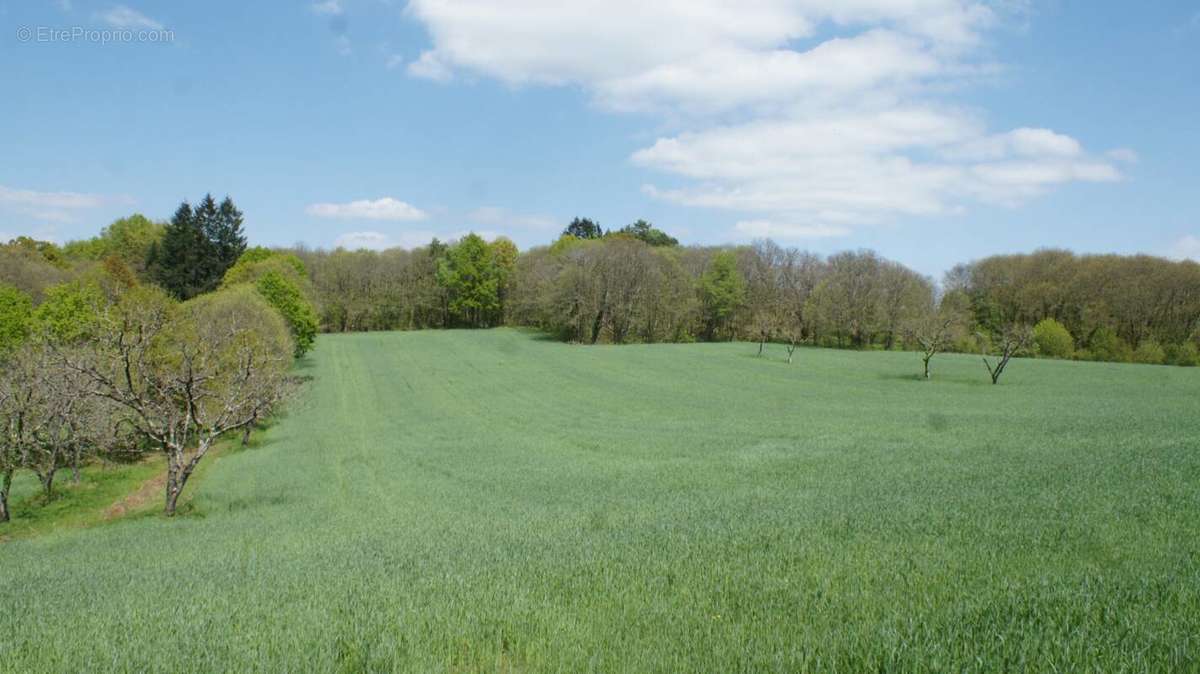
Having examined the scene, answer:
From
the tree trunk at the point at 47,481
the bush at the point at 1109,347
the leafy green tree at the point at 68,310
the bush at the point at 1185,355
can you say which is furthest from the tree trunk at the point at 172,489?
A: the bush at the point at 1109,347

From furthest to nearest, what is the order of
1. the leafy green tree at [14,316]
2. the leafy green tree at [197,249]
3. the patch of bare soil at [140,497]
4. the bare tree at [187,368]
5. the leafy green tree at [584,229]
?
the leafy green tree at [584,229] < the leafy green tree at [197,249] < the leafy green tree at [14,316] < the patch of bare soil at [140,497] < the bare tree at [187,368]

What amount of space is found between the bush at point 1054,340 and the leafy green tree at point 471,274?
72.8 metres

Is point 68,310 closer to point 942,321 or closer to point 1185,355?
point 942,321

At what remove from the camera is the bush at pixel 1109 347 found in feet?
212

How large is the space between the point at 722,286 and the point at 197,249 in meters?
65.8

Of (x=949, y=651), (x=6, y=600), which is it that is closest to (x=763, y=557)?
(x=949, y=651)

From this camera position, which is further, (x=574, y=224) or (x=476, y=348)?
(x=574, y=224)

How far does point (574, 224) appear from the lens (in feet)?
493

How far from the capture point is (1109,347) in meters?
66.1

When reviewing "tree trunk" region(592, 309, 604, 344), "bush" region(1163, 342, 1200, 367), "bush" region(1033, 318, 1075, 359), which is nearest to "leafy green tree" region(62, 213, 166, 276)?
"tree trunk" region(592, 309, 604, 344)

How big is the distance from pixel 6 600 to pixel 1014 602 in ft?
40.5

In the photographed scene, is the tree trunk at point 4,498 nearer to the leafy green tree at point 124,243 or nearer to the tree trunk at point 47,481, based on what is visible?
the tree trunk at point 47,481

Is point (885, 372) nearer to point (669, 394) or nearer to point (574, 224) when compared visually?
point (669, 394)

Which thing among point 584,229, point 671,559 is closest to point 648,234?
point 584,229
